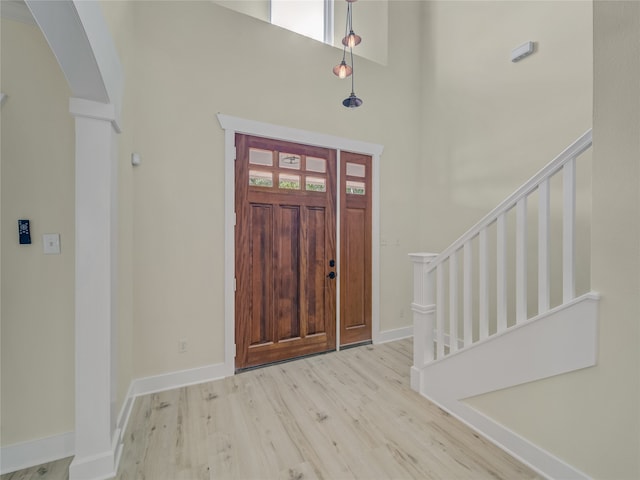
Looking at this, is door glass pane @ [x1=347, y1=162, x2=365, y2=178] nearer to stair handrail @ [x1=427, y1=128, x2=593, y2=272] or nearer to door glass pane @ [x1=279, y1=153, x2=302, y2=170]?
door glass pane @ [x1=279, y1=153, x2=302, y2=170]

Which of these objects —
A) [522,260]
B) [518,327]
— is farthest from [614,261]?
[518,327]

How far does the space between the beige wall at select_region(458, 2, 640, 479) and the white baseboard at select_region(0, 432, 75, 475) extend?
9.10ft

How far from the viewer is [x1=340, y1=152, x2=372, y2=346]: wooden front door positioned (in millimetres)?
3311

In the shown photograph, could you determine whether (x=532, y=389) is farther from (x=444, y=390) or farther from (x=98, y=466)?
(x=98, y=466)

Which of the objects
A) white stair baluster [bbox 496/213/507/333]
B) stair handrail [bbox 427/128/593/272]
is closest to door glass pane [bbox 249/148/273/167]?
stair handrail [bbox 427/128/593/272]

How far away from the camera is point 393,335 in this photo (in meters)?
3.60

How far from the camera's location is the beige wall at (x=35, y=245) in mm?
1596

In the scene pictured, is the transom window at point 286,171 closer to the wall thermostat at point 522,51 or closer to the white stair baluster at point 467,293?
the white stair baluster at point 467,293

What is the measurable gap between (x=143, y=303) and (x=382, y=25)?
4098mm

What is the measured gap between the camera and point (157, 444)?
1801 mm

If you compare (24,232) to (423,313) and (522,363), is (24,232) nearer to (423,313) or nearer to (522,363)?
(423,313)

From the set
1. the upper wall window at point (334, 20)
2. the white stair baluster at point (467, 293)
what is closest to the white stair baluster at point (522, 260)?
the white stair baluster at point (467, 293)

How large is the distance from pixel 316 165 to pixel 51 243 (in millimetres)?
2279

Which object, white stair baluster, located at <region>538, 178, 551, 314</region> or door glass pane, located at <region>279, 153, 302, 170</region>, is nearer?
white stair baluster, located at <region>538, 178, 551, 314</region>
